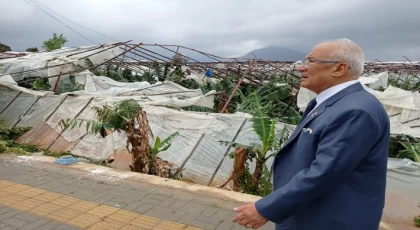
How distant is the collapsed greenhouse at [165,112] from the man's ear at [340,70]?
4028mm

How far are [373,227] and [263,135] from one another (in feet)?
11.7

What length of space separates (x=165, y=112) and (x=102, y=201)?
406 centimetres

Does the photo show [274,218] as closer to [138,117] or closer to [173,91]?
[138,117]

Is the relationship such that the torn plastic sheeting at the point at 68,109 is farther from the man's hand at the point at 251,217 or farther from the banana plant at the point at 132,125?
the man's hand at the point at 251,217

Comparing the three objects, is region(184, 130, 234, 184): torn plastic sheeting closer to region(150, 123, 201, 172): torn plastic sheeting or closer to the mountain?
region(150, 123, 201, 172): torn plastic sheeting

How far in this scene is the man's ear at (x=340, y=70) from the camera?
1850 millimetres

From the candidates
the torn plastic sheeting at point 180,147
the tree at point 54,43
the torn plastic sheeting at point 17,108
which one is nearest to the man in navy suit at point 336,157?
the torn plastic sheeting at point 180,147

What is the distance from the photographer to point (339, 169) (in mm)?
1668

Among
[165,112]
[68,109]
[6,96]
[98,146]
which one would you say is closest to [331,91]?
[165,112]

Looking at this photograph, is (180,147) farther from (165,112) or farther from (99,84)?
(99,84)

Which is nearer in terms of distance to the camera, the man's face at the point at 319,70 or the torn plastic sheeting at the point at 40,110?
the man's face at the point at 319,70

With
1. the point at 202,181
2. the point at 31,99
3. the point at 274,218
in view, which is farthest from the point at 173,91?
the point at 274,218

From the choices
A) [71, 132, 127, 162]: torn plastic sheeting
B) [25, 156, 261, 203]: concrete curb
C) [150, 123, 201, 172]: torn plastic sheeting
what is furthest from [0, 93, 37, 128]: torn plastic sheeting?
[150, 123, 201, 172]: torn plastic sheeting

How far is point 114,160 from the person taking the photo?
7.39 m
